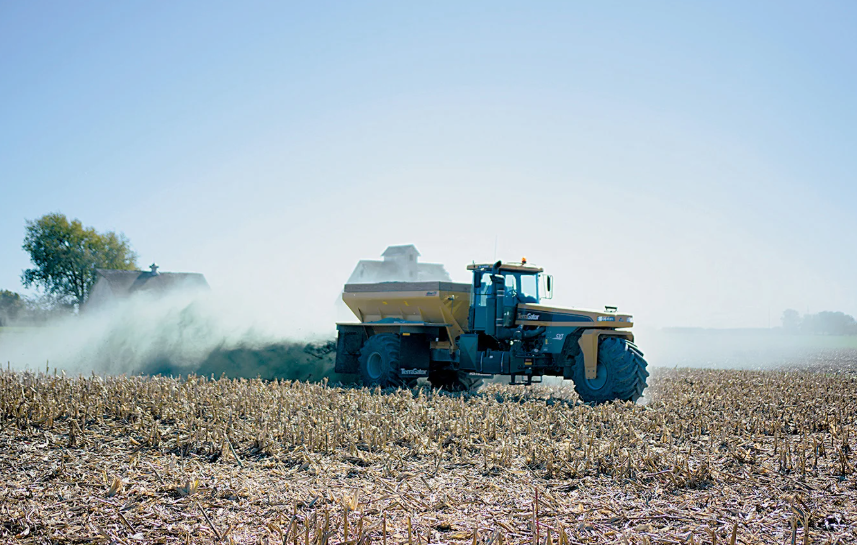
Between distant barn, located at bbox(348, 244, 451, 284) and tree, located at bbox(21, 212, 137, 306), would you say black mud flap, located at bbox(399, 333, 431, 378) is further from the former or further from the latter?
tree, located at bbox(21, 212, 137, 306)

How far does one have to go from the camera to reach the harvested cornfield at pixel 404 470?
481cm

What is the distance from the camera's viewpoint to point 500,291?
13719 millimetres

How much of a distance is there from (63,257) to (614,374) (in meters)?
56.5

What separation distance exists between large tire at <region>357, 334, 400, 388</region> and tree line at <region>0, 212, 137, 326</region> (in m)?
48.7

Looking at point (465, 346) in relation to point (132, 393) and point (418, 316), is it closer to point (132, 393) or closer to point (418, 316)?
point (418, 316)

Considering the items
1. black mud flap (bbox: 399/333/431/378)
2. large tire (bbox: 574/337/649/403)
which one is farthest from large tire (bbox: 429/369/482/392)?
large tire (bbox: 574/337/649/403)

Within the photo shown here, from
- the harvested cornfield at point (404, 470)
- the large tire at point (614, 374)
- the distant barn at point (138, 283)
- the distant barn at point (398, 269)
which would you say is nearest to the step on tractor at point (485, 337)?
the large tire at point (614, 374)

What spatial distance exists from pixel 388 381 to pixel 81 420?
270 inches

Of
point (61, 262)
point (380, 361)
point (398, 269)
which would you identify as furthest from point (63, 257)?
point (380, 361)

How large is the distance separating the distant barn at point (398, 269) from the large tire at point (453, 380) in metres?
35.7

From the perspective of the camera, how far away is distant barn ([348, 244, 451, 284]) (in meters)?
52.1

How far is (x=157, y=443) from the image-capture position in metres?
7.48

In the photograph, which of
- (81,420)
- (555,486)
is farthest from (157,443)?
(555,486)

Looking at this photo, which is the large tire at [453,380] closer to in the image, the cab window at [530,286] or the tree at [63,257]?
the cab window at [530,286]
